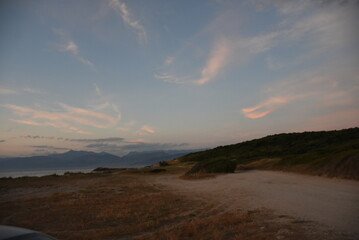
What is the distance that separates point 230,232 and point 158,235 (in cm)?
255

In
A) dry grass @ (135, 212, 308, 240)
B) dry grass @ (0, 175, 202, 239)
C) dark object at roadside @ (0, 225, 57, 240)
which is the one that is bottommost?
dry grass @ (135, 212, 308, 240)

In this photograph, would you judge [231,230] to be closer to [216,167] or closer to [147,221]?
[147,221]

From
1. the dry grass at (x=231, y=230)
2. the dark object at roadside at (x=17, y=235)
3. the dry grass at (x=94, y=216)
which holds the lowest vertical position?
the dry grass at (x=231, y=230)

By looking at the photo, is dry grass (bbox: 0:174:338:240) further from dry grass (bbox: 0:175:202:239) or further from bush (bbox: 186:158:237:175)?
bush (bbox: 186:158:237:175)

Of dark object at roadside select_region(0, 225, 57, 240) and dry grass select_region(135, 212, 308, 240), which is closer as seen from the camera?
dark object at roadside select_region(0, 225, 57, 240)

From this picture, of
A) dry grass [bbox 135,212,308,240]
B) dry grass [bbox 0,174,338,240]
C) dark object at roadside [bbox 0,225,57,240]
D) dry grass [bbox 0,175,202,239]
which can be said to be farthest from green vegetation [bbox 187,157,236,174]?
dark object at roadside [bbox 0,225,57,240]

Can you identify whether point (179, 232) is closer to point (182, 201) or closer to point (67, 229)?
point (67, 229)

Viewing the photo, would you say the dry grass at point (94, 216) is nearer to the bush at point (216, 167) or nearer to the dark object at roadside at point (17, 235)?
the dark object at roadside at point (17, 235)

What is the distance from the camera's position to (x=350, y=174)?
825 inches


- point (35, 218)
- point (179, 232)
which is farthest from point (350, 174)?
point (35, 218)

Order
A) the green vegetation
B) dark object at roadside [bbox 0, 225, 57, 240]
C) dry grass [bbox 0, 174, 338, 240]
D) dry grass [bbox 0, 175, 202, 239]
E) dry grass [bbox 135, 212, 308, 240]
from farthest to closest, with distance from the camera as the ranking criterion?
the green vegetation < dry grass [bbox 0, 175, 202, 239] < dry grass [bbox 0, 174, 338, 240] < dry grass [bbox 135, 212, 308, 240] < dark object at roadside [bbox 0, 225, 57, 240]

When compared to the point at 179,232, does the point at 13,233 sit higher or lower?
higher

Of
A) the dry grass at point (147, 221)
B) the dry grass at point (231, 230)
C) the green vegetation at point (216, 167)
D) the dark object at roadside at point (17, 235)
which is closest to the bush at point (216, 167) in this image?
the green vegetation at point (216, 167)

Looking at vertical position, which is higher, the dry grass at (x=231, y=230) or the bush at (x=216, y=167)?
the bush at (x=216, y=167)
